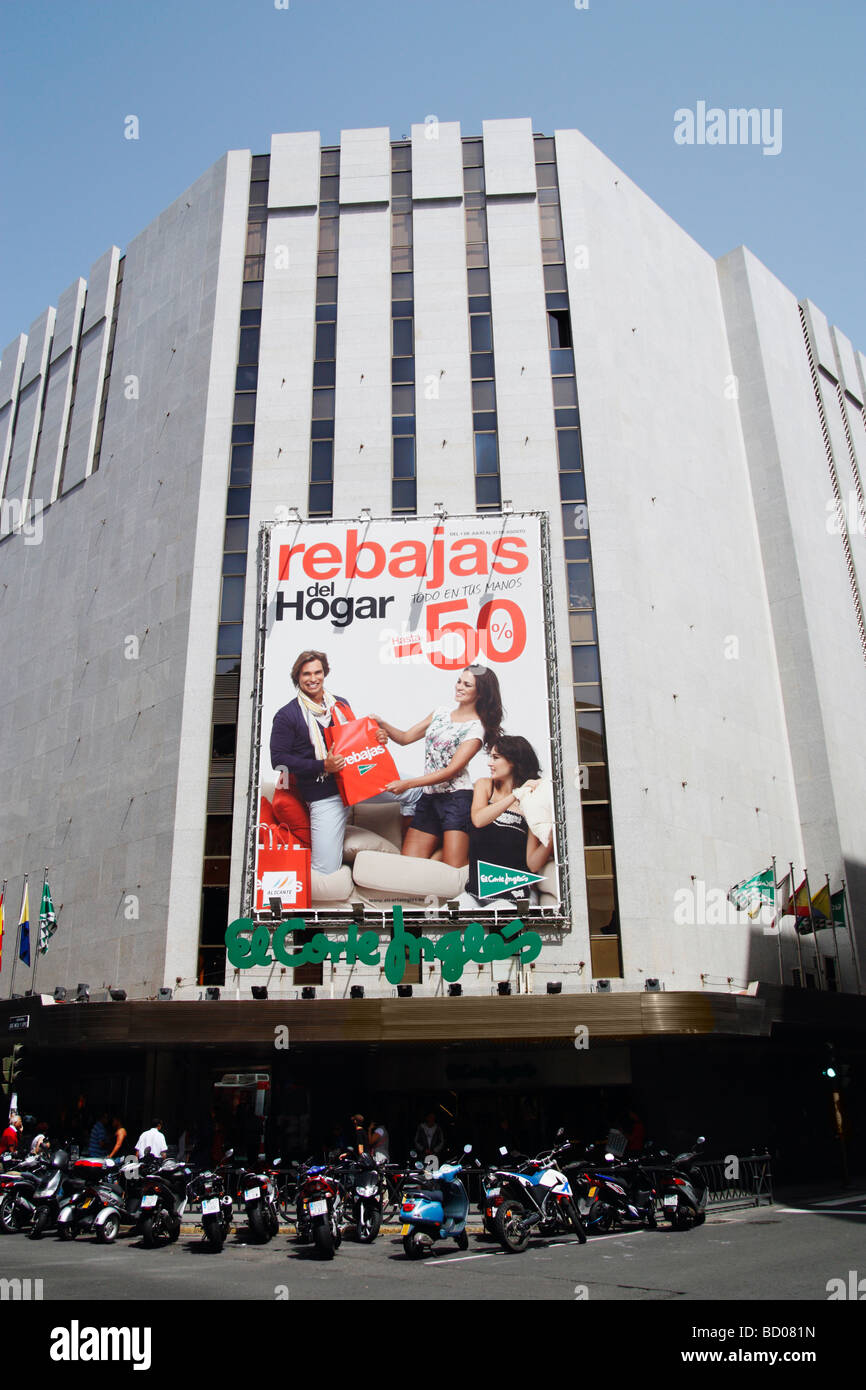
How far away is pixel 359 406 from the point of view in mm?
35688

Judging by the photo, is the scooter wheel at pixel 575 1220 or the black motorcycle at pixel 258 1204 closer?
the scooter wheel at pixel 575 1220

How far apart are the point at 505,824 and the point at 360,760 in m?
4.59

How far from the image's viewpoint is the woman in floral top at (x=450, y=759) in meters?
29.0

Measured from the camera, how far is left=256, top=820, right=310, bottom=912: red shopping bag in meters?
28.8

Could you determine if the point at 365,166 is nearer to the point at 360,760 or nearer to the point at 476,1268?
the point at 360,760

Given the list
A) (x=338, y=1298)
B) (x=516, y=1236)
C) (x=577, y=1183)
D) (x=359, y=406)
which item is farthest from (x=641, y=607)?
(x=338, y=1298)

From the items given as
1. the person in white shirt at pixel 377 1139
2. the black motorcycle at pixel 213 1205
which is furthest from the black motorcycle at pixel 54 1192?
the person in white shirt at pixel 377 1139

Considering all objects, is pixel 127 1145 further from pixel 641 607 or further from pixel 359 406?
pixel 359 406

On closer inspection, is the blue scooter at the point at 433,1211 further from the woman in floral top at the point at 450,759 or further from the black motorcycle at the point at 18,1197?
the woman in floral top at the point at 450,759

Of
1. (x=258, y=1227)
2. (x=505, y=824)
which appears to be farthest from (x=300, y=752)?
(x=258, y=1227)

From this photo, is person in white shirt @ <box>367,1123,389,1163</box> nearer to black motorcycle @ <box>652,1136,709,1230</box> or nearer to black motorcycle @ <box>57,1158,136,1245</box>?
black motorcycle @ <box>57,1158,136,1245</box>

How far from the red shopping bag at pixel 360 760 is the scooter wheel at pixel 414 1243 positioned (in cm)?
1406

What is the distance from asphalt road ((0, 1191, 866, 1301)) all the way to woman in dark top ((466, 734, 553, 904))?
10335mm

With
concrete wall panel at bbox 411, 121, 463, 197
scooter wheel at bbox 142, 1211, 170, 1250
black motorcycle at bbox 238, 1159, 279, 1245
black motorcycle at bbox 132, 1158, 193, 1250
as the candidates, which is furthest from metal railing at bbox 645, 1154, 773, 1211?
concrete wall panel at bbox 411, 121, 463, 197
